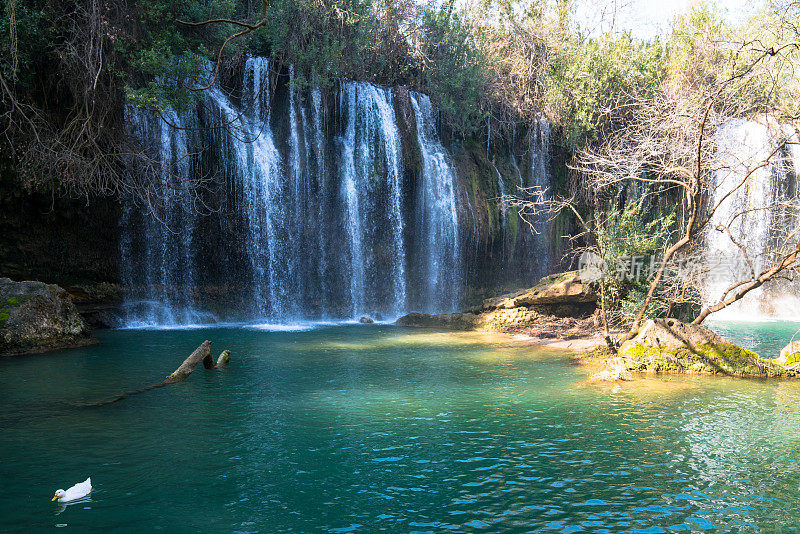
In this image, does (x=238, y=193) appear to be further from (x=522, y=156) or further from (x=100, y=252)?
(x=522, y=156)

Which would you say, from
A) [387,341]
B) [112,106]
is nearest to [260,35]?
[112,106]

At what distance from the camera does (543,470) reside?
509 cm

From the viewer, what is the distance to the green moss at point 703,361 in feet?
30.6

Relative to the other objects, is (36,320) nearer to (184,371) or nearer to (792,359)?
(184,371)

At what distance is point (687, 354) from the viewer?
9547 millimetres

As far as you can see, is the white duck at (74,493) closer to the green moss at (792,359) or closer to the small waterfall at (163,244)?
the green moss at (792,359)

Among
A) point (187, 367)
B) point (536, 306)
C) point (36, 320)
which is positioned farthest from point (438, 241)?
point (187, 367)

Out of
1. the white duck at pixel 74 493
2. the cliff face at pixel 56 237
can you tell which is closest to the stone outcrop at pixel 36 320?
the cliff face at pixel 56 237

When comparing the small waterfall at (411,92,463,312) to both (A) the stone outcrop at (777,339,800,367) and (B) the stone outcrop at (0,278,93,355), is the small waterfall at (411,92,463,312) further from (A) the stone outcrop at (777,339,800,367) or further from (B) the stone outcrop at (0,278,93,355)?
(A) the stone outcrop at (777,339,800,367)

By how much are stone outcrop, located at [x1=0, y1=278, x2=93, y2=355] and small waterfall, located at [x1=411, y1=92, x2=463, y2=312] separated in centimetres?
1162

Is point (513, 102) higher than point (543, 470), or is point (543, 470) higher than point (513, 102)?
point (513, 102)

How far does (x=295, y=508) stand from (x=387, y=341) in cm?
884

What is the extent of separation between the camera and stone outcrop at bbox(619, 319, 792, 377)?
9337mm

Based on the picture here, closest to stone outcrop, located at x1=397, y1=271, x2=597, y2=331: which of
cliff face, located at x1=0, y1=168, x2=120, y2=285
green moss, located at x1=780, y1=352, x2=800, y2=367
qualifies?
green moss, located at x1=780, y1=352, x2=800, y2=367
